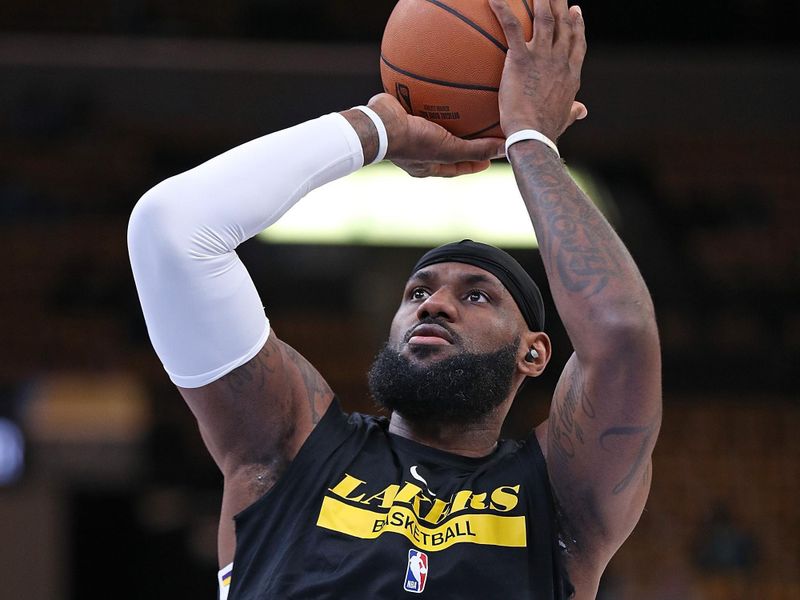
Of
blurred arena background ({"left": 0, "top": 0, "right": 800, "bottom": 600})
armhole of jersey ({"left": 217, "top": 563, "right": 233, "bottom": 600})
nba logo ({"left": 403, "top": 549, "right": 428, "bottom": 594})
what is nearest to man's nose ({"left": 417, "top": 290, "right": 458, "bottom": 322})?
nba logo ({"left": 403, "top": 549, "right": 428, "bottom": 594})

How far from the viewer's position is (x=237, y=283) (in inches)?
104

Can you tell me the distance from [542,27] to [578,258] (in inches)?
22.5

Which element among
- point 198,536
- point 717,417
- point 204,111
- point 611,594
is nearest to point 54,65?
point 204,111

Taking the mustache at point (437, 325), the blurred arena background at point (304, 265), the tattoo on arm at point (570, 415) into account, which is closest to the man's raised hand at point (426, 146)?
the mustache at point (437, 325)

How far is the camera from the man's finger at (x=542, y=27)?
9.02 ft

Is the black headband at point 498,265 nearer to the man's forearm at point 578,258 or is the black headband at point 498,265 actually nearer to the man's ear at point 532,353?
the man's ear at point 532,353

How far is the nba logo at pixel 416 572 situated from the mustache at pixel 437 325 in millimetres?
564

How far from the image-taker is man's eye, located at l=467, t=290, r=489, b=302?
9.88ft

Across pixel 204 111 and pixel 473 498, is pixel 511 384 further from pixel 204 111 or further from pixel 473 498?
pixel 204 111

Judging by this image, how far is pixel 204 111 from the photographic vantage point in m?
9.06

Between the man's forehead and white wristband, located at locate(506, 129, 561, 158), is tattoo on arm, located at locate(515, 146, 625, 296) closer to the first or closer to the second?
white wristband, located at locate(506, 129, 561, 158)

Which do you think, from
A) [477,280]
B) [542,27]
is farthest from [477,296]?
[542,27]

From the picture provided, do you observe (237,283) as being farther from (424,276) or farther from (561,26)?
(561,26)

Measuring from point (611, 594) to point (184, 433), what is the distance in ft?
12.8
